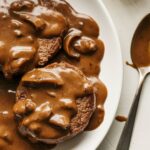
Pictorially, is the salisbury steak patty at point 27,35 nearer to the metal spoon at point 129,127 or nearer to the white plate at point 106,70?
the white plate at point 106,70

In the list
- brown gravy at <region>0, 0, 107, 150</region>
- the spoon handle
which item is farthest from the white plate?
the spoon handle

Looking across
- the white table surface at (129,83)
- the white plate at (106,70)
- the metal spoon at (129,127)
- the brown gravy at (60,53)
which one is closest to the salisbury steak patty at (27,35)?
the brown gravy at (60,53)

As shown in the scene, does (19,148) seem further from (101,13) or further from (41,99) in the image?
(101,13)

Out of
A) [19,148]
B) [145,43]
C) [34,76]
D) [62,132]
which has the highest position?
[145,43]

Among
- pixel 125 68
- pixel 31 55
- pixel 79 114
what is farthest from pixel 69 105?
pixel 125 68

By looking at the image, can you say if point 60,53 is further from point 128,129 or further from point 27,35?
point 128,129

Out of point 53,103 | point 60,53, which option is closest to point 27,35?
point 60,53
